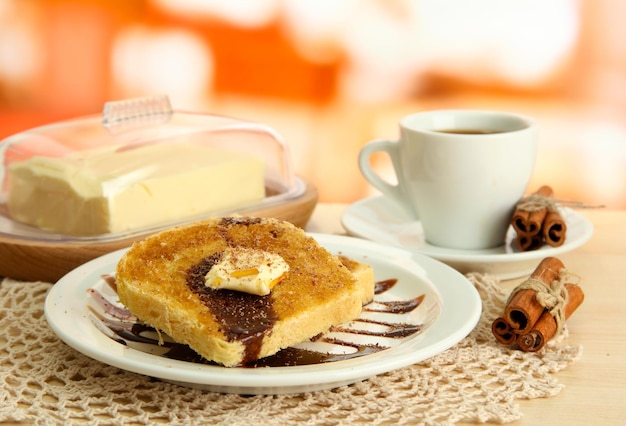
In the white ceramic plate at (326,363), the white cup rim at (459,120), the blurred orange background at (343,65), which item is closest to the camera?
the white ceramic plate at (326,363)

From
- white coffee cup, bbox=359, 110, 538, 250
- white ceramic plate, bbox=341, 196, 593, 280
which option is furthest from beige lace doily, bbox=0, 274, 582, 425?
white coffee cup, bbox=359, 110, 538, 250

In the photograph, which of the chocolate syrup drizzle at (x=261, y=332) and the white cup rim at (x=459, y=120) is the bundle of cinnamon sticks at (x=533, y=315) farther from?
the white cup rim at (x=459, y=120)

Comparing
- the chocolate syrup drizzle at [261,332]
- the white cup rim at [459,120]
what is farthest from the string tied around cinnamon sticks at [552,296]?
the white cup rim at [459,120]

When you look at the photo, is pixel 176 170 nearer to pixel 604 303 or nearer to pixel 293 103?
pixel 604 303

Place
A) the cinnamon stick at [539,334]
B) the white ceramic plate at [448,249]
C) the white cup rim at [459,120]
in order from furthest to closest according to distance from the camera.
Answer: the white cup rim at [459,120]
the white ceramic plate at [448,249]
the cinnamon stick at [539,334]

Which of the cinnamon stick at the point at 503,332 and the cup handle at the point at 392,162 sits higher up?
the cup handle at the point at 392,162

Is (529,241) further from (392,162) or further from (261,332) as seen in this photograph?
(261,332)

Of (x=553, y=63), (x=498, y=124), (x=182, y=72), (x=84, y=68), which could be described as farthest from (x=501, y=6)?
(x=498, y=124)
